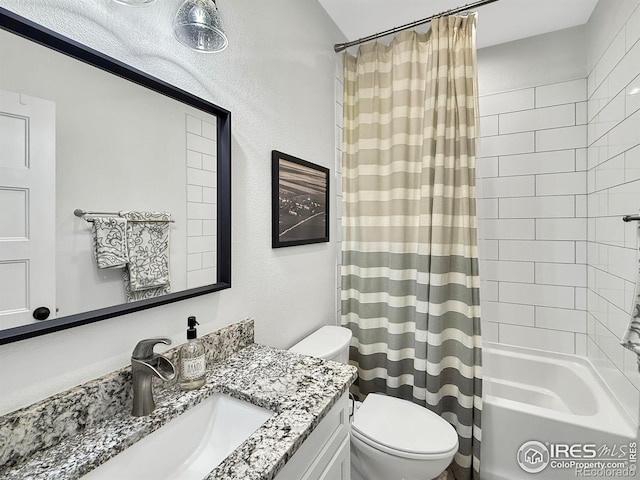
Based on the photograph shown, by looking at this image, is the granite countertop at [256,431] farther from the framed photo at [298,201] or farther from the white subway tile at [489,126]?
the white subway tile at [489,126]

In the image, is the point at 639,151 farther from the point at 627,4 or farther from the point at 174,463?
the point at 174,463

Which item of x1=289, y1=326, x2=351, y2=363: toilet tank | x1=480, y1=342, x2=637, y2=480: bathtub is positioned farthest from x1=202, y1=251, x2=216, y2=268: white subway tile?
x1=480, y1=342, x2=637, y2=480: bathtub

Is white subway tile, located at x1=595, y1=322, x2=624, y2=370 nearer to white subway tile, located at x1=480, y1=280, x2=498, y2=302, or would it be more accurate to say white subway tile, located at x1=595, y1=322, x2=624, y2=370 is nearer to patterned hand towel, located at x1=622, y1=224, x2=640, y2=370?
patterned hand towel, located at x1=622, y1=224, x2=640, y2=370

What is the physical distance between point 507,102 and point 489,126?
183mm

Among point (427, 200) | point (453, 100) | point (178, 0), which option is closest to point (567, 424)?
point (427, 200)

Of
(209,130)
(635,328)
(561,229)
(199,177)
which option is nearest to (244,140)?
(209,130)

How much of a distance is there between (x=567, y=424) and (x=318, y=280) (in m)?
1.37

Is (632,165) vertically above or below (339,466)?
above

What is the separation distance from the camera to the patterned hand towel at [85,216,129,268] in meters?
0.78

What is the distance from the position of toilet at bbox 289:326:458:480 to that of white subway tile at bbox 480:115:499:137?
1770mm

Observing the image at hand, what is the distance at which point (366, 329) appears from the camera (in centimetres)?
190

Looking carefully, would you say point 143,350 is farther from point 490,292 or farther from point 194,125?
point 490,292
